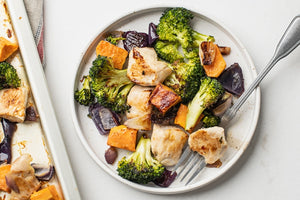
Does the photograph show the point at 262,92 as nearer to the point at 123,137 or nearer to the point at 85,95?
the point at 123,137

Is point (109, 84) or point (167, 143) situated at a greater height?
point (109, 84)

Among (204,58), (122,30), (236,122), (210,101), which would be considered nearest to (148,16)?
(122,30)

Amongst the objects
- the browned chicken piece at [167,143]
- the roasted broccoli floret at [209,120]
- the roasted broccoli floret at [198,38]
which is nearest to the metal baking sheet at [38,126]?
the browned chicken piece at [167,143]

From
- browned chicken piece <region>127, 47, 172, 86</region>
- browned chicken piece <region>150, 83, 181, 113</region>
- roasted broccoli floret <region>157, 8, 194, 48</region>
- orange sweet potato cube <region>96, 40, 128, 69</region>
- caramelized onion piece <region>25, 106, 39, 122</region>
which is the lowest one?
caramelized onion piece <region>25, 106, 39, 122</region>

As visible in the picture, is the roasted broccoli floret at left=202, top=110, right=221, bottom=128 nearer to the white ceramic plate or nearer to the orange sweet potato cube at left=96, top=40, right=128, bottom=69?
the white ceramic plate

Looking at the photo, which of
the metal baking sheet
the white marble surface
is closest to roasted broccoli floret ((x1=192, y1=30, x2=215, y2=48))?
the white marble surface

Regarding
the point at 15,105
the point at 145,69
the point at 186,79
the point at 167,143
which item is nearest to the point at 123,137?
the point at 167,143
